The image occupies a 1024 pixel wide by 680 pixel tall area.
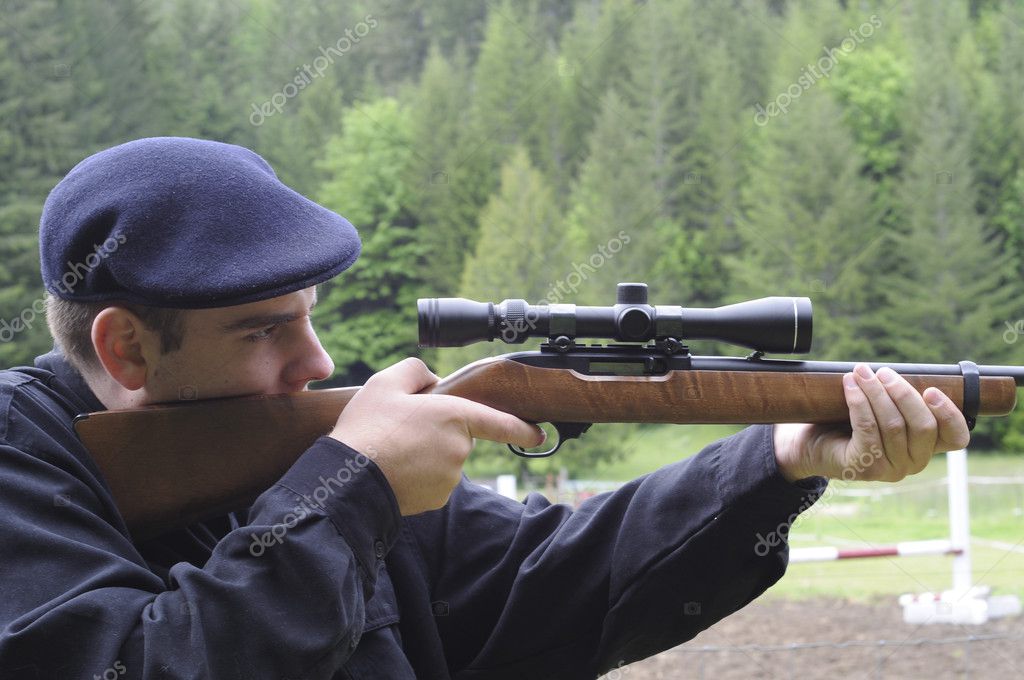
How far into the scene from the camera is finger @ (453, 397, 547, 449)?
2.09 m

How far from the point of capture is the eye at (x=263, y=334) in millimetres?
2070

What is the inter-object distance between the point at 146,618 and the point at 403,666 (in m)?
0.66

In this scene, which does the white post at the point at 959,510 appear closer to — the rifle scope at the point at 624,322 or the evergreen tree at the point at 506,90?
the rifle scope at the point at 624,322

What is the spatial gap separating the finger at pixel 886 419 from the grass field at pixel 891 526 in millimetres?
3011

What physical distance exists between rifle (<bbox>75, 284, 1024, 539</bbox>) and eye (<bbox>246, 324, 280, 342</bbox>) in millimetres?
120

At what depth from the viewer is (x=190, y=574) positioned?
1697 millimetres

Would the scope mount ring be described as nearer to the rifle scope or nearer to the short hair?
the rifle scope

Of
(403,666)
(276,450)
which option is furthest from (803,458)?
(276,450)

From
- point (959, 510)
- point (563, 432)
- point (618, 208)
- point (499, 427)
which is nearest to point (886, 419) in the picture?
point (563, 432)

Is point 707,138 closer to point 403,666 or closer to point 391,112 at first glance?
point 391,112

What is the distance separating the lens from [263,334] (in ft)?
6.86

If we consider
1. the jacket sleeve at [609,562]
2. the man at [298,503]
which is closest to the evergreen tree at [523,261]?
the jacket sleeve at [609,562]


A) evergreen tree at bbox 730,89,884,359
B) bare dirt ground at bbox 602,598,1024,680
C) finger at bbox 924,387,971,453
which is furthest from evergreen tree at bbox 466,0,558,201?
finger at bbox 924,387,971,453

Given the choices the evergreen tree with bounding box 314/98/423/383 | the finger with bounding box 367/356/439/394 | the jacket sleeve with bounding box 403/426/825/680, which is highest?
the finger with bounding box 367/356/439/394
